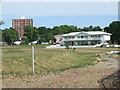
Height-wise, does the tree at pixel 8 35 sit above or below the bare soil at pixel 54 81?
above

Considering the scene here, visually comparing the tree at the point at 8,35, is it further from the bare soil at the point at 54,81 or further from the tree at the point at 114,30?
the bare soil at the point at 54,81

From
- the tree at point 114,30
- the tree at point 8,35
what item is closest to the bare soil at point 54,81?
the tree at point 114,30

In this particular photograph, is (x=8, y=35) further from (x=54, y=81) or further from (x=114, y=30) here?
(x=54, y=81)

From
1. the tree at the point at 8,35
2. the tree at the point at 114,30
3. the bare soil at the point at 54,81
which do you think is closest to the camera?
the bare soil at the point at 54,81

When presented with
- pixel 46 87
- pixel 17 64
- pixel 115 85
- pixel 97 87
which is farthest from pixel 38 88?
pixel 17 64

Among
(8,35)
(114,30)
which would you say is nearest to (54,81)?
(114,30)

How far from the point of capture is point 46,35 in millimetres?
105188

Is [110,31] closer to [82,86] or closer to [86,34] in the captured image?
[86,34]

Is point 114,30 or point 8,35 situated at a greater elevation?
point 114,30

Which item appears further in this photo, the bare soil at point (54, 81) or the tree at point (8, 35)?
the tree at point (8, 35)

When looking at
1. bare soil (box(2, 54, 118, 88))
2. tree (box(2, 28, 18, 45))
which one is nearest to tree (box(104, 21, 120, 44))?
tree (box(2, 28, 18, 45))

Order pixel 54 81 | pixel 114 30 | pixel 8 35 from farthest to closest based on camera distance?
1. pixel 8 35
2. pixel 114 30
3. pixel 54 81

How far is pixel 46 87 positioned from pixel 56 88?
0.44 metres

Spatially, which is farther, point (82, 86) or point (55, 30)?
point (55, 30)
